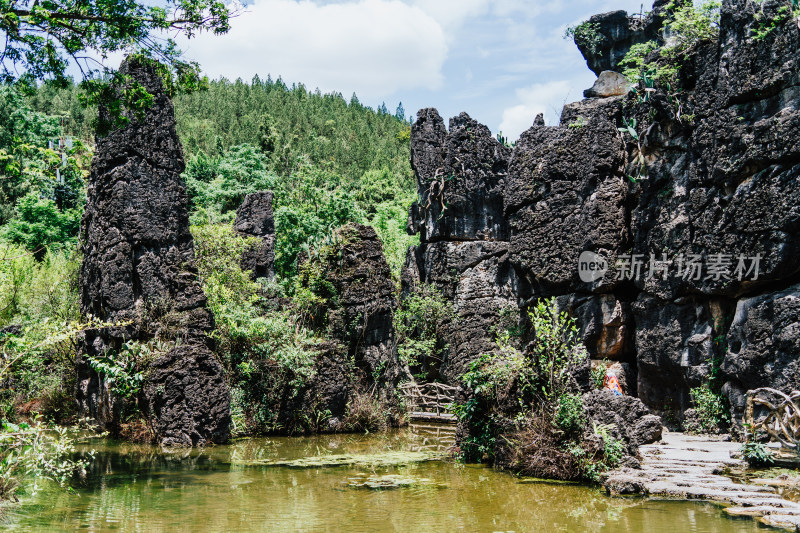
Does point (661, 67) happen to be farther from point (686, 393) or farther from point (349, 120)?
point (349, 120)

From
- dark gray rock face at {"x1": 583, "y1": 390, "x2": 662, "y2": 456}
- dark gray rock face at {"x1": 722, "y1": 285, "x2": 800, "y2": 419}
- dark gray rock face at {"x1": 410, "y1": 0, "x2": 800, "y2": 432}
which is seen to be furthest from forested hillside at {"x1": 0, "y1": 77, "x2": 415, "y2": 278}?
dark gray rock face at {"x1": 722, "y1": 285, "x2": 800, "y2": 419}

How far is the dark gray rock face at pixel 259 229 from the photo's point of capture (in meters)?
23.7

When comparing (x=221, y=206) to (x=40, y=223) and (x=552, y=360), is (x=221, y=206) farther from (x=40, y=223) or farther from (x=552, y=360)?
(x=552, y=360)

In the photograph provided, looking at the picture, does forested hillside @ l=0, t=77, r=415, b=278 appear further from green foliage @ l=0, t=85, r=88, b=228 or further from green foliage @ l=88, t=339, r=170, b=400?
green foliage @ l=88, t=339, r=170, b=400

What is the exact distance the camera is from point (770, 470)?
8836mm

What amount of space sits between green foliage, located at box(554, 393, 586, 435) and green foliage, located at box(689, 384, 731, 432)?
5371 mm

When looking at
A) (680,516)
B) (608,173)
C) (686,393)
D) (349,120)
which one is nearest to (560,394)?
(680,516)

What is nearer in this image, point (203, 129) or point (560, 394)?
point (560, 394)

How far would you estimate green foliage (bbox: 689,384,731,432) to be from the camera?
13195mm

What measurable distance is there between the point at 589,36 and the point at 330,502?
22329mm

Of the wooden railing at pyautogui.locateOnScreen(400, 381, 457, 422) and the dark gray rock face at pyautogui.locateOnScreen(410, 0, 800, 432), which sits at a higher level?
the dark gray rock face at pyautogui.locateOnScreen(410, 0, 800, 432)

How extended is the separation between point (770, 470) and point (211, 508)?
6.86 meters

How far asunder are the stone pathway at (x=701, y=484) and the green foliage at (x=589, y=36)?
18.5 meters

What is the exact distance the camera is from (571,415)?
927 cm
